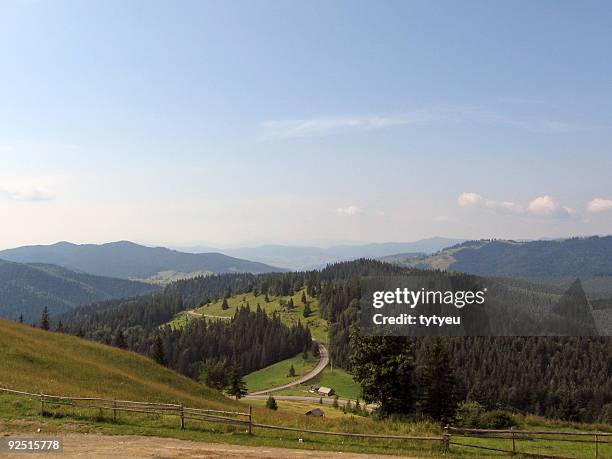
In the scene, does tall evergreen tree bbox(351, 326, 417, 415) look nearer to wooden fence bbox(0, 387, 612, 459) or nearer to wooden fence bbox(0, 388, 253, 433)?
wooden fence bbox(0, 387, 612, 459)

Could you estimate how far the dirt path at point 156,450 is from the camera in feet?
79.3

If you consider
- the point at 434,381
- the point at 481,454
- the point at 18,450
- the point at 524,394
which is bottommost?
the point at 524,394

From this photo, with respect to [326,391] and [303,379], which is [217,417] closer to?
[326,391]

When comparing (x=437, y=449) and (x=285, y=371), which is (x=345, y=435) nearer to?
(x=437, y=449)

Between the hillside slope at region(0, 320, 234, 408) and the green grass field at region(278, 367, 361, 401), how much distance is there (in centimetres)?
10499

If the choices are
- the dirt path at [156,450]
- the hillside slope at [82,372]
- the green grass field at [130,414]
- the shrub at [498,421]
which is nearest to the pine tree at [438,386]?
the shrub at [498,421]

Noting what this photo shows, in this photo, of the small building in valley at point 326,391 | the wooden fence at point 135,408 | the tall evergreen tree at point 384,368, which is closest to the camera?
the wooden fence at point 135,408

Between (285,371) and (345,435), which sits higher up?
(345,435)

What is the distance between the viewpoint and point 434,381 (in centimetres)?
6575

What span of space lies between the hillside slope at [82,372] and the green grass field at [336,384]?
344 feet

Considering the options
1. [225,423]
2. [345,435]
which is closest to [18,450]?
[225,423]

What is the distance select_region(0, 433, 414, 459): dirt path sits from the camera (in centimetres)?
2417

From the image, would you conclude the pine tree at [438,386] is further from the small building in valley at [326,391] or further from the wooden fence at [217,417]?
the small building in valley at [326,391]

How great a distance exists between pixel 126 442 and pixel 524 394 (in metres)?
197
